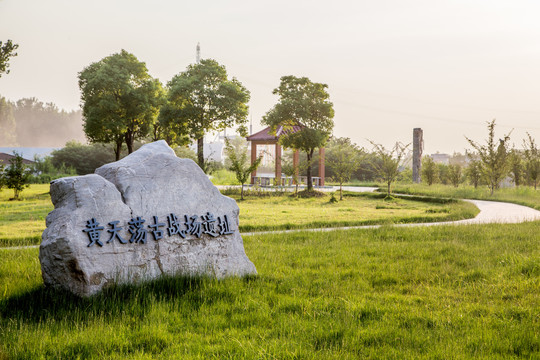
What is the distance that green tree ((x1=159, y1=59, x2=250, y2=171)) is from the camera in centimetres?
2128

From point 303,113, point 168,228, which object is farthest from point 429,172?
point 168,228

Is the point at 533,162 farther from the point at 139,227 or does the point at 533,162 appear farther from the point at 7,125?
the point at 7,125

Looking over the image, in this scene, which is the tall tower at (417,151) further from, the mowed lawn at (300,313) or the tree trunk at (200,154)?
the mowed lawn at (300,313)

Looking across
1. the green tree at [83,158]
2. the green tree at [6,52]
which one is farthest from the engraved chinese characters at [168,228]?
the green tree at [83,158]

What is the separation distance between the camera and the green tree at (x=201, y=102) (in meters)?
21.3

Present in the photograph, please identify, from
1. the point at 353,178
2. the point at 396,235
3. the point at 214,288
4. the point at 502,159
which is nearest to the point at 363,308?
the point at 214,288

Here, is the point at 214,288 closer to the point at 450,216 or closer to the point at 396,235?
the point at 396,235

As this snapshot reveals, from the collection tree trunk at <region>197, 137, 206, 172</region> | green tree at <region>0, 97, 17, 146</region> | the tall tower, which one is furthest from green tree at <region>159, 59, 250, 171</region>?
green tree at <region>0, 97, 17, 146</region>

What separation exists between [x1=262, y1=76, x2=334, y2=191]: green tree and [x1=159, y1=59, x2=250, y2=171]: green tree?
246 cm

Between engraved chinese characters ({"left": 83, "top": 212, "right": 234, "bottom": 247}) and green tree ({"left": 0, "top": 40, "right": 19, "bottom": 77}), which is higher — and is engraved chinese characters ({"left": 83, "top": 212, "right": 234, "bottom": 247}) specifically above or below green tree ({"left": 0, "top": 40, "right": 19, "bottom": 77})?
below

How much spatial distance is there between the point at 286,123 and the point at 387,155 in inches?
192

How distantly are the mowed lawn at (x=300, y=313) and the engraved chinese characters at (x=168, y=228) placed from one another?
50 cm

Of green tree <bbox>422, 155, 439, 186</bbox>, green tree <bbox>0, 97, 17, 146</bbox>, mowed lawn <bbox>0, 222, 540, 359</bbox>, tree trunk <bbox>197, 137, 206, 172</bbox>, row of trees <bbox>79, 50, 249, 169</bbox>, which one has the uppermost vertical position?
green tree <bbox>0, 97, 17, 146</bbox>

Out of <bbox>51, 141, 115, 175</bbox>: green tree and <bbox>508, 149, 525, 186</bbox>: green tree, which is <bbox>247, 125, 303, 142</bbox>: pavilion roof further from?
<bbox>51, 141, 115, 175</bbox>: green tree
